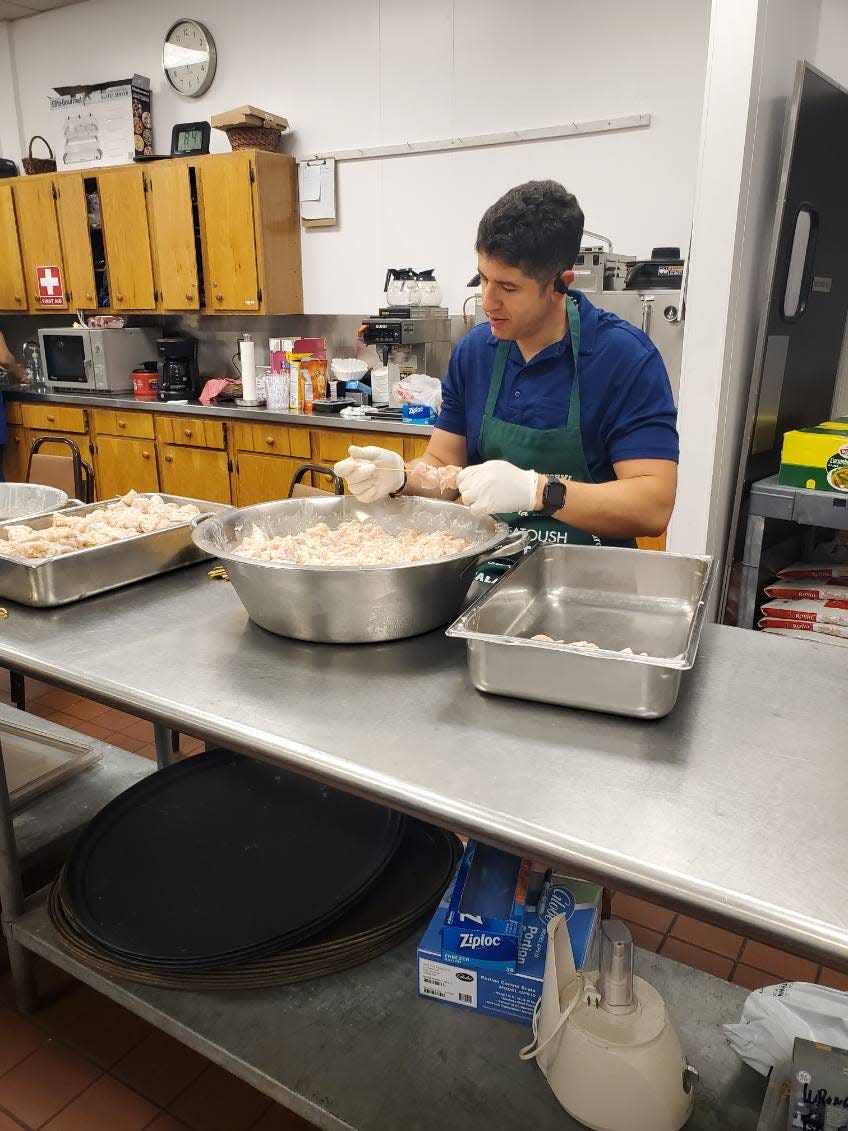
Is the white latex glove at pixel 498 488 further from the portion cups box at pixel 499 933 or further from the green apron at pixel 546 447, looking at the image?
the portion cups box at pixel 499 933

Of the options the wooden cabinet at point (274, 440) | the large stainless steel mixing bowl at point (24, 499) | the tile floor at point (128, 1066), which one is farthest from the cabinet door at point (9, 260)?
the tile floor at point (128, 1066)

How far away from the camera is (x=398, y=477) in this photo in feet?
5.72

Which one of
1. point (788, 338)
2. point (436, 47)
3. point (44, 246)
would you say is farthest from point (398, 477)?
point (44, 246)

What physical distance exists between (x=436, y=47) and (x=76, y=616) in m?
4.24

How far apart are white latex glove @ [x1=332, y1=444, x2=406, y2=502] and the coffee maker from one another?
160 inches

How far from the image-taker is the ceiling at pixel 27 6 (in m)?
5.70

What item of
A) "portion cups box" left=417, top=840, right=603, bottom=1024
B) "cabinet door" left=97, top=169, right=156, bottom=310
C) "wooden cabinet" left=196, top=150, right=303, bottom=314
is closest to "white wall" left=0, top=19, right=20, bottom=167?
"cabinet door" left=97, top=169, right=156, bottom=310

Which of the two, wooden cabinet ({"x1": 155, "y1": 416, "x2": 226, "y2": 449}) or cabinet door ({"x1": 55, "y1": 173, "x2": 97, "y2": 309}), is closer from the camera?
wooden cabinet ({"x1": 155, "y1": 416, "x2": 226, "y2": 449})

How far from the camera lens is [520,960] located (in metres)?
1.44

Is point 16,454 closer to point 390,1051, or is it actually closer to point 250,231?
point 250,231

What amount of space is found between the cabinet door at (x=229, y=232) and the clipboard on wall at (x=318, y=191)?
1.34ft

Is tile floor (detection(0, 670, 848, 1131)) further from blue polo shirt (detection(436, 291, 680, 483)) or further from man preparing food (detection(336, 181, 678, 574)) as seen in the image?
blue polo shirt (detection(436, 291, 680, 483))

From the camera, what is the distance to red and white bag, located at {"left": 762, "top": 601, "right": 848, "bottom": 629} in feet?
9.30

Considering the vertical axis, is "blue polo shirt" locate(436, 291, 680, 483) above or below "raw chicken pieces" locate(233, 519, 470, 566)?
above
